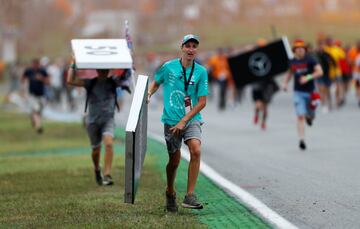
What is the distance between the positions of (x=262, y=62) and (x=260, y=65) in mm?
196

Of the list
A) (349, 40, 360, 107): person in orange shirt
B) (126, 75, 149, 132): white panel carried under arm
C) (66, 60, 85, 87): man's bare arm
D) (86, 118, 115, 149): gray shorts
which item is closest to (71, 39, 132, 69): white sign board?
(66, 60, 85, 87): man's bare arm

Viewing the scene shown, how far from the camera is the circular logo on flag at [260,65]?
24516 mm

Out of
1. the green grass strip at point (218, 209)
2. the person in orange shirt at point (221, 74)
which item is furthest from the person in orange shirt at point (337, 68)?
the green grass strip at point (218, 209)

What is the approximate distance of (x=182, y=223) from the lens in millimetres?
9859

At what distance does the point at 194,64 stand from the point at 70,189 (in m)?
3.26

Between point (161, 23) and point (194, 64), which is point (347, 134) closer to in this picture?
point (194, 64)

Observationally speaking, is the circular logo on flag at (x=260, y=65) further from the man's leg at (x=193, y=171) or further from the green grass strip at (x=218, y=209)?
the man's leg at (x=193, y=171)

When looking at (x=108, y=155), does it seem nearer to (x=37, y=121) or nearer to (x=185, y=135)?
(x=185, y=135)

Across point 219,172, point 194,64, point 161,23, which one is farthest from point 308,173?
point 161,23

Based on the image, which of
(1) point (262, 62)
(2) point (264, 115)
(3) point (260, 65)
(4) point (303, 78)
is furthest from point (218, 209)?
(1) point (262, 62)

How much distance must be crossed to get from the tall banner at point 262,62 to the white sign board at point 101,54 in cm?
992

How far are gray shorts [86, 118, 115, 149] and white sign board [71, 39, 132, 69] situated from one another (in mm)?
943

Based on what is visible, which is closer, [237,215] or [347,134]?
[237,215]

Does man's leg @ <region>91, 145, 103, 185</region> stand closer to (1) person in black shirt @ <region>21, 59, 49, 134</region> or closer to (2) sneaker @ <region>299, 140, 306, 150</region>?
(2) sneaker @ <region>299, 140, 306, 150</region>
